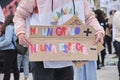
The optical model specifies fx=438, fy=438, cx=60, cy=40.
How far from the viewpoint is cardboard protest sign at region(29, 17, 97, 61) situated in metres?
3.54

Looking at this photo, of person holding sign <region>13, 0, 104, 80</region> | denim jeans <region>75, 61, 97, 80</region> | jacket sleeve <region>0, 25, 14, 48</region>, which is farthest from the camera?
jacket sleeve <region>0, 25, 14, 48</region>

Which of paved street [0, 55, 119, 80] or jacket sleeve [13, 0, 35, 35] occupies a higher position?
jacket sleeve [13, 0, 35, 35]

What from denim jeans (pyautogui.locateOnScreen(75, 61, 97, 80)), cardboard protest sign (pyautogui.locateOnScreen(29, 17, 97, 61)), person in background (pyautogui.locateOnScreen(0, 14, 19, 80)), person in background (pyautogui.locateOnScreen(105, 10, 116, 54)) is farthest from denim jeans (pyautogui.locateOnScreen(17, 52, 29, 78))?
cardboard protest sign (pyautogui.locateOnScreen(29, 17, 97, 61))

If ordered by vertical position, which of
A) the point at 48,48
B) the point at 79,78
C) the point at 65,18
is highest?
the point at 65,18

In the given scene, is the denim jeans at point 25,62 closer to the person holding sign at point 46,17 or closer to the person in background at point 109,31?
the person in background at point 109,31

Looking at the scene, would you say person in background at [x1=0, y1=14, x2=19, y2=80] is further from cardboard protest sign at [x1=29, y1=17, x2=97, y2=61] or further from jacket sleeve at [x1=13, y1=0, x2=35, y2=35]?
cardboard protest sign at [x1=29, y1=17, x2=97, y2=61]

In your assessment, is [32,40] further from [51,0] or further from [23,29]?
[51,0]

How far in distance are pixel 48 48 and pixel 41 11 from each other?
326mm

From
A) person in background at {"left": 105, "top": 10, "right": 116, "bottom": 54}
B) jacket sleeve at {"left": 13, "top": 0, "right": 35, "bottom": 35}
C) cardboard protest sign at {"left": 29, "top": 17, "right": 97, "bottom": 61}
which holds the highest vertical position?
person in background at {"left": 105, "top": 10, "right": 116, "bottom": 54}

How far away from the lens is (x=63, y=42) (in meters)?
3.57

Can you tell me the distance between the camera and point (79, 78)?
5.76 metres

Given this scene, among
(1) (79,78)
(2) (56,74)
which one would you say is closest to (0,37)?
(1) (79,78)

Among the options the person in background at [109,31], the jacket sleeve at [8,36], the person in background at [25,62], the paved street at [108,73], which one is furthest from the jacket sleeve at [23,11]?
the person in background at [109,31]

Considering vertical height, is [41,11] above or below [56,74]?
above
